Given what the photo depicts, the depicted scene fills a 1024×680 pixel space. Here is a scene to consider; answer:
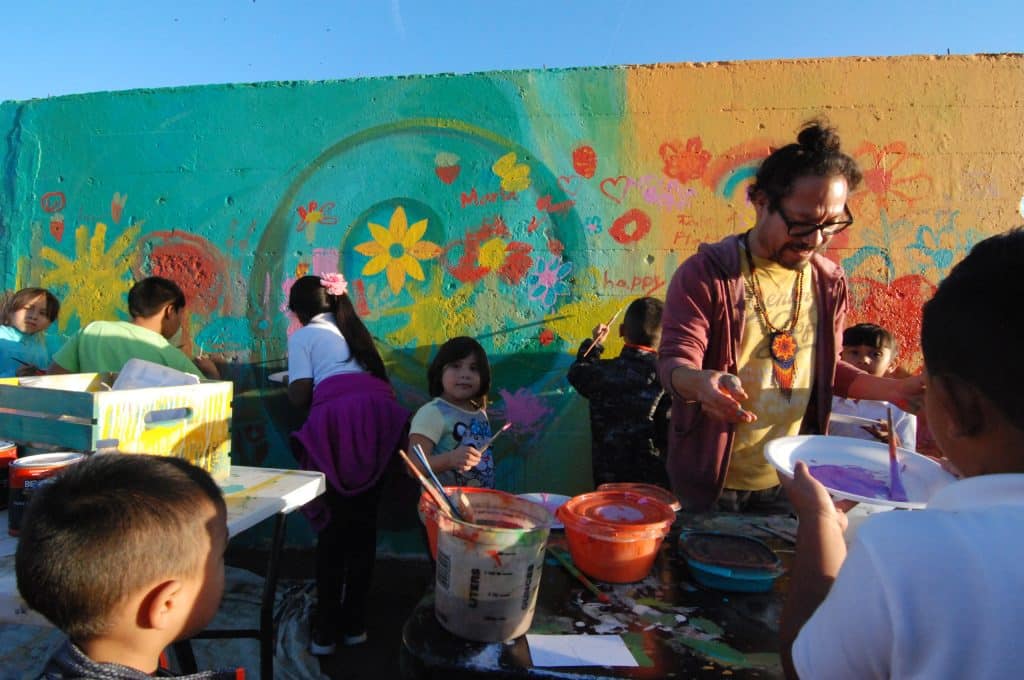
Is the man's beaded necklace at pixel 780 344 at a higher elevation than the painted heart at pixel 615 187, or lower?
lower

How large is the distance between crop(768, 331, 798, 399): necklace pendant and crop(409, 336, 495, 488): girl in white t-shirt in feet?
4.35

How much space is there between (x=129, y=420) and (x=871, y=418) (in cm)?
319

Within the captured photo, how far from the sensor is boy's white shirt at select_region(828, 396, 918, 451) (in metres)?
2.82

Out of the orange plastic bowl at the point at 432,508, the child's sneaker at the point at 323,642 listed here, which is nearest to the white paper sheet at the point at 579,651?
the orange plastic bowl at the point at 432,508

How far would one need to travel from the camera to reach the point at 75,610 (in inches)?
43.9

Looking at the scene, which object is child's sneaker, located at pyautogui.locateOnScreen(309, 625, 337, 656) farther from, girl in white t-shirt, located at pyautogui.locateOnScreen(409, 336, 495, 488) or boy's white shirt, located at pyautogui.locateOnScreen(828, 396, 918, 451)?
boy's white shirt, located at pyautogui.locateOnScreen(828, 396, 918, 451)

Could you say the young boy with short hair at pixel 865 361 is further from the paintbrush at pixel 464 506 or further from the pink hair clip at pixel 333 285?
the pink hair clip at pixel 333 285

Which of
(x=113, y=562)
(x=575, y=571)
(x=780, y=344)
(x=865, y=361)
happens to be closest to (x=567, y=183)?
(x=865, y=361)

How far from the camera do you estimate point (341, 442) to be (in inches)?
118

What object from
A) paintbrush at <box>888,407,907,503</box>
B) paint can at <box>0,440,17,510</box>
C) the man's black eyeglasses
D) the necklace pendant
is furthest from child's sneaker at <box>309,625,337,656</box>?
the man's black eyeglasses

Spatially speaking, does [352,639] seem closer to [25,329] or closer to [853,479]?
[853,479]

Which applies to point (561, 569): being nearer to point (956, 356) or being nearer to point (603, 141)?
point (956, 356)

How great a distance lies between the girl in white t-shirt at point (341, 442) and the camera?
119 inches

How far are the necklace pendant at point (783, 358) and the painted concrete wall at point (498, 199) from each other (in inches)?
64.8
